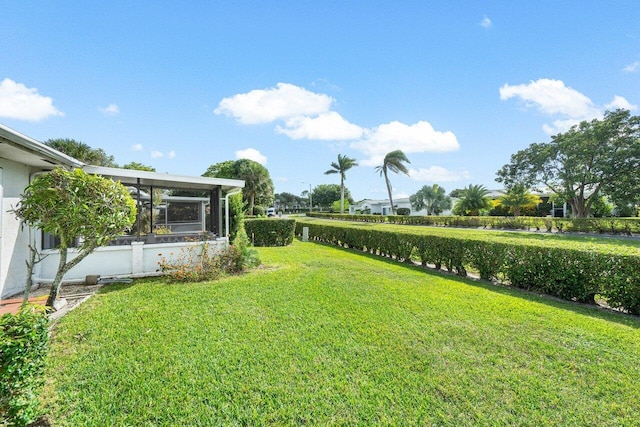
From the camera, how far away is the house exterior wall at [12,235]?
505 centimetres

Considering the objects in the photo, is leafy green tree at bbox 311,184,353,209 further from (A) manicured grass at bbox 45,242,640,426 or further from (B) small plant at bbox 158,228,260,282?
(A) manicured grass at bbox 45,242,640,426

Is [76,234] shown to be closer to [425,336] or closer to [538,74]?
[425,336]

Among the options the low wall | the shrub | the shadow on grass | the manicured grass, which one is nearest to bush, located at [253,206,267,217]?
the shrub

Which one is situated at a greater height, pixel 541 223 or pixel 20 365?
pixel 541 223

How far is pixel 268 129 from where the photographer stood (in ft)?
68.5

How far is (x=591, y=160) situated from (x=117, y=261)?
1160 inches

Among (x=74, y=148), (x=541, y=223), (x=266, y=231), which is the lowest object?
(x=541, y=223)

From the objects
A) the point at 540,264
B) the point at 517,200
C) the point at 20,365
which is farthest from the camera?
the point at 517,200

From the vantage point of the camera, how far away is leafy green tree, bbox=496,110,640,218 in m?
18.5

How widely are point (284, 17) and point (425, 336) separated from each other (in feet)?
36.9

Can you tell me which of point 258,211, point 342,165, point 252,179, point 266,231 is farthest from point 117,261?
point 342,165

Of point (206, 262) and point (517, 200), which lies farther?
point (517, 200)

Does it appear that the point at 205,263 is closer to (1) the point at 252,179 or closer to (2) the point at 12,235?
(2) the point at 12,235

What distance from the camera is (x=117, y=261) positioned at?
6918 mm
